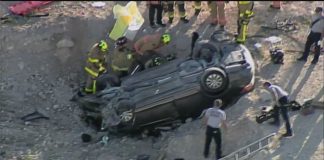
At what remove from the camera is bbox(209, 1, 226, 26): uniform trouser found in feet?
51.1

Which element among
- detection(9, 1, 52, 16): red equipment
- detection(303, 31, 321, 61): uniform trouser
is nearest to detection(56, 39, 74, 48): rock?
detection(9, 1, 52, 16): red equipment

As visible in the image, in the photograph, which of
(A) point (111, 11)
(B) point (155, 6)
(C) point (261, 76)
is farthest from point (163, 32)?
(C) point (261, 76)

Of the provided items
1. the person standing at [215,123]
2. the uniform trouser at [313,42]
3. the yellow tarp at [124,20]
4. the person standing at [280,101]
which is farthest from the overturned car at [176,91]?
the yellow tarp at [124,20]

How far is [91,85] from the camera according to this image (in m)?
14.1

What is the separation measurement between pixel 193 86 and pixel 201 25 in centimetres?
354

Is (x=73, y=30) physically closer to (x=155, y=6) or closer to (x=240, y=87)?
(x=155, y=6)

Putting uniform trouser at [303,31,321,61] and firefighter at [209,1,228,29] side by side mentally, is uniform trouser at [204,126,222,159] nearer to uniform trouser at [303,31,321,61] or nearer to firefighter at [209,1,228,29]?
uniform trouser at [303,31,321,61]

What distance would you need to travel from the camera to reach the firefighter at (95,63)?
13977mm

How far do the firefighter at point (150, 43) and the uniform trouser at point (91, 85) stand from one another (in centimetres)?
117

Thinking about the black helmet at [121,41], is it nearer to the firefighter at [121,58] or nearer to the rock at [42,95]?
the firefighter at [121,58]

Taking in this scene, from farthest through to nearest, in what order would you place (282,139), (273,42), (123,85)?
(273,42), (123,85), (282,139)

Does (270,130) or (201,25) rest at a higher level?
(201,25)

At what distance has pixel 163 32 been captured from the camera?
15.6 meters

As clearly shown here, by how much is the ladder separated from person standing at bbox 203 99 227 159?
1.27 feet
